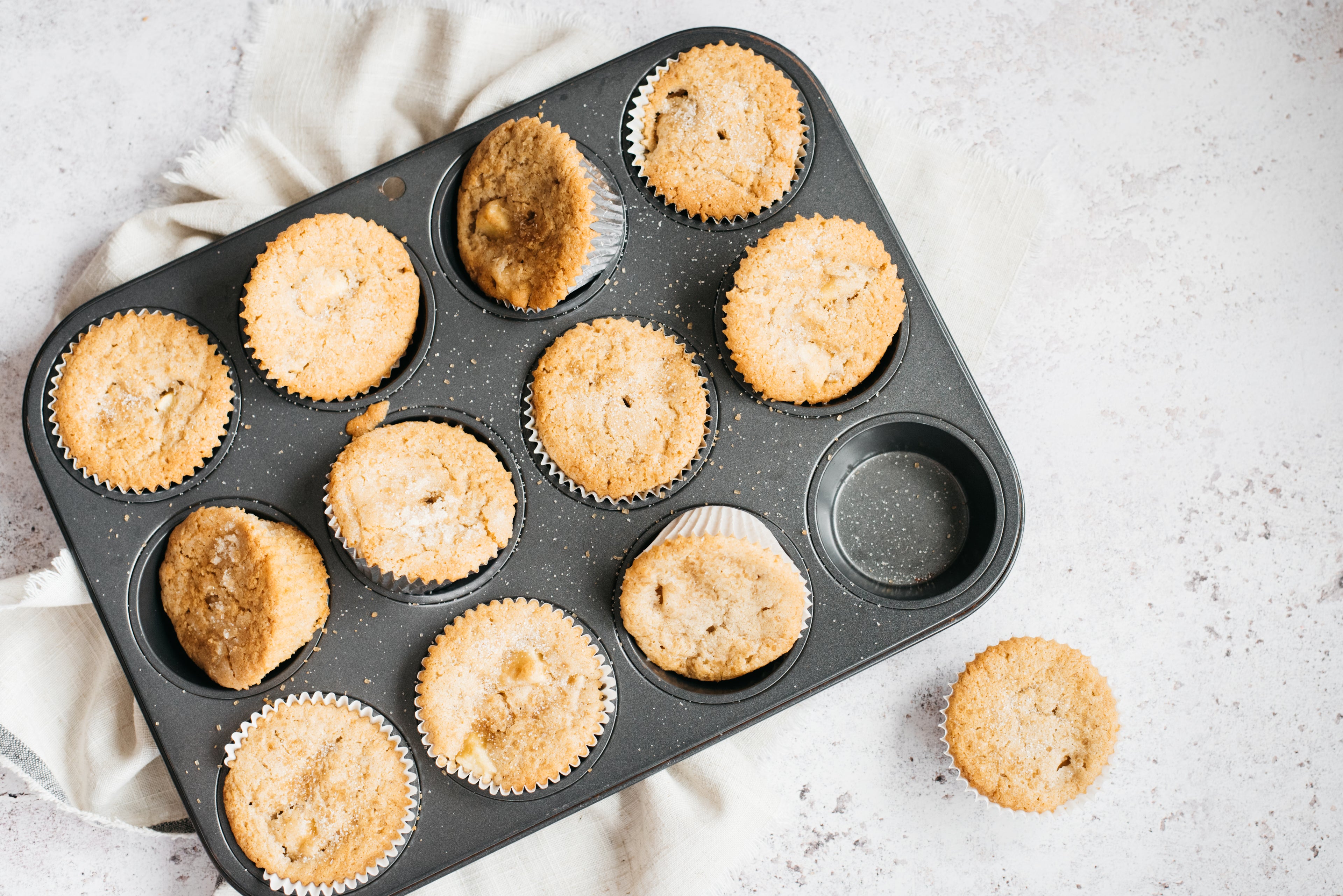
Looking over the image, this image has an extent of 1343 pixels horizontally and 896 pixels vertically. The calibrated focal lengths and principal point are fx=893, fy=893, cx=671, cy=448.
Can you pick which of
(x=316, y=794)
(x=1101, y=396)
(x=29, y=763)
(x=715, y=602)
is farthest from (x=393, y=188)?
(x=1101, y=396)

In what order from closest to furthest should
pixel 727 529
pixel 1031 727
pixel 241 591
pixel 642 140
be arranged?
pixel 241 591, pixel 727 529, pixel 642 140, pixel 1031 727

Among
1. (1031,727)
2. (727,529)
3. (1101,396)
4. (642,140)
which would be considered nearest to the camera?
(727,529)

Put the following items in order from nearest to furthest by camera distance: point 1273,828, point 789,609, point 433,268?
point 789,609 < point 433,268 < point 1273,828

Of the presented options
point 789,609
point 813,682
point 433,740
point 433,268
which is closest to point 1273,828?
point 813,682

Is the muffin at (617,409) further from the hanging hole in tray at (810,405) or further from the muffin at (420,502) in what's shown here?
the muffin at (420,502)

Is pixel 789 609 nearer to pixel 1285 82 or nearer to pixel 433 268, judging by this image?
pixel 433 268

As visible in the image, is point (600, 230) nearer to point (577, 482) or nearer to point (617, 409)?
point (617, 409)
